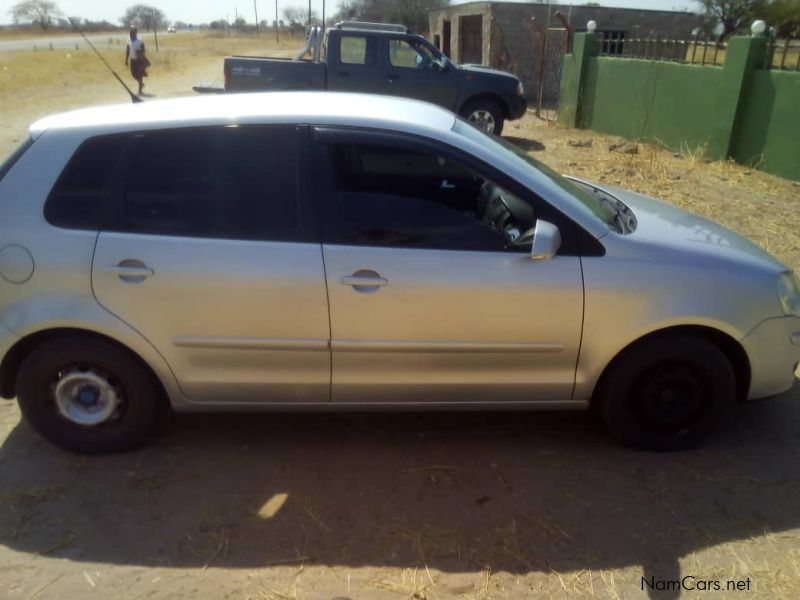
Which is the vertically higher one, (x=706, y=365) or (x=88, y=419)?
(x=706, y=365)

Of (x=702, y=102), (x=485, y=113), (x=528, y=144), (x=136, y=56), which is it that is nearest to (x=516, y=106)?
(x=485, y=113)

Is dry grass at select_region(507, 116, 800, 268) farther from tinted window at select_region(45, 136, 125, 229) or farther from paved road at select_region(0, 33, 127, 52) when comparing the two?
paved road at select_region(0, 33, 127, 52)

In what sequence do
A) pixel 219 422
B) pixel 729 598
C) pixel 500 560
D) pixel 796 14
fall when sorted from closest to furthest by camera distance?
pixel 729 598 → pixel 500 560 → pixel 219 422 → pixel 796 14

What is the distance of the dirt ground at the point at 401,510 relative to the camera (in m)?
2.63

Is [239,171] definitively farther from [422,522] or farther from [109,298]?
[422,522]

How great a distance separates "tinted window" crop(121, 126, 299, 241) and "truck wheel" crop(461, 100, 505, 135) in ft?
32.2

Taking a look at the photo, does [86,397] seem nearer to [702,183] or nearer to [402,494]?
[402,494]

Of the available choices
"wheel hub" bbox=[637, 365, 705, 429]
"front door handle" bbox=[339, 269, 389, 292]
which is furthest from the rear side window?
"wheel hub" bbox=[637, 365, 705, 429]

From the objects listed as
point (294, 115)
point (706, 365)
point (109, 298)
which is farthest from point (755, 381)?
point (109, 298)

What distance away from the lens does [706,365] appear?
3.21m

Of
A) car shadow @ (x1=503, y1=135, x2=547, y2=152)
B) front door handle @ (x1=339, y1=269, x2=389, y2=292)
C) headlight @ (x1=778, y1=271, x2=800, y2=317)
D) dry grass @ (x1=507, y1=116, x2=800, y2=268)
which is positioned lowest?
car shadow @ (x1=503, y1=135, x2=547, y2=152)

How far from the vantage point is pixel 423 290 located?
301 cm

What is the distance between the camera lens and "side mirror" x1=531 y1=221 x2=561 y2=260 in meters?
2.92

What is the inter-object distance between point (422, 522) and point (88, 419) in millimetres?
1672
